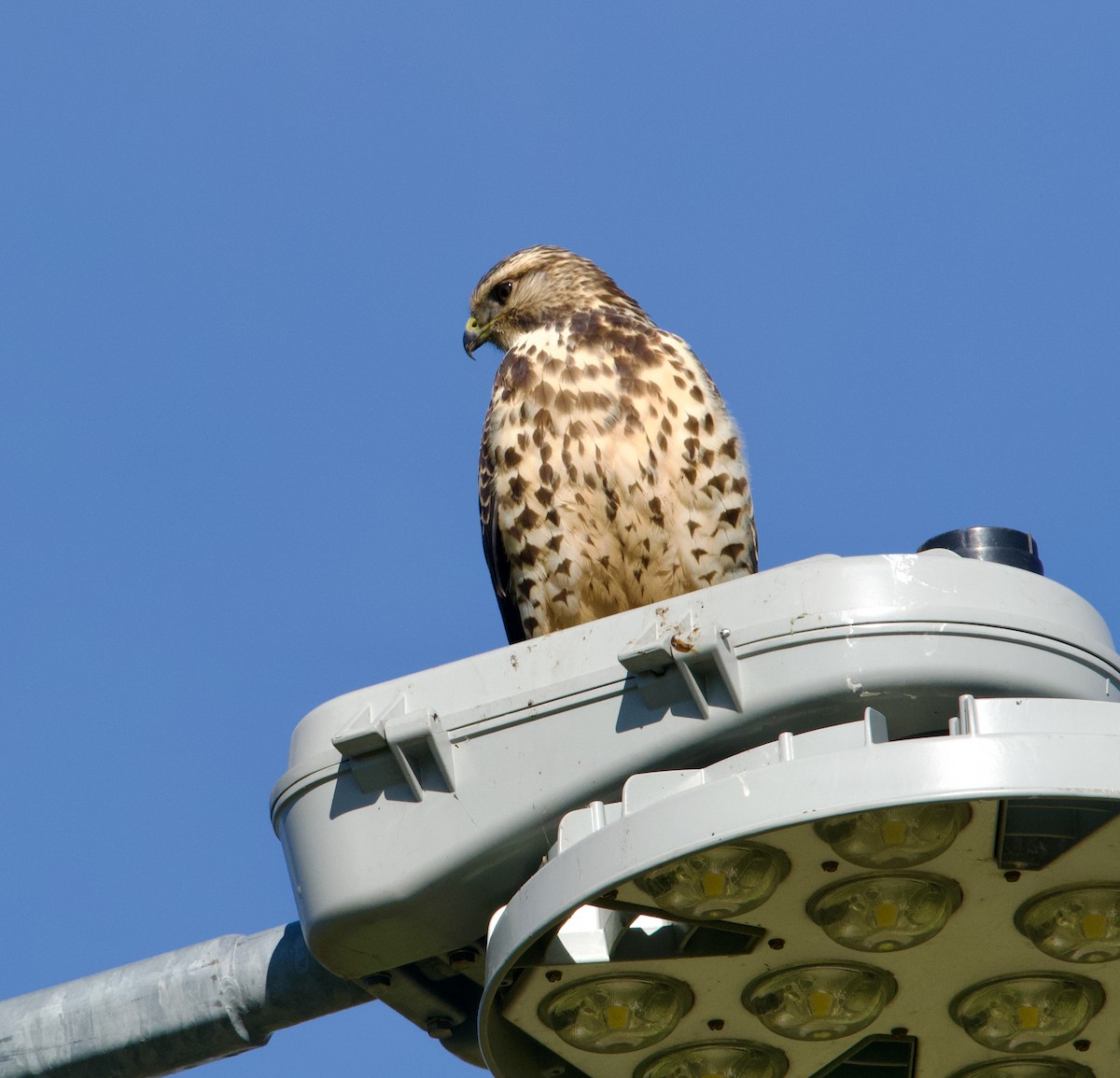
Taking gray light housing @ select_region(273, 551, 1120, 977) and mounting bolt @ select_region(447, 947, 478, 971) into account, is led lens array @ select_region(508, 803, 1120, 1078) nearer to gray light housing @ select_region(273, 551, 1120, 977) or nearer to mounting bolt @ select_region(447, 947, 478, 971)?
gray light housing @ select_region(273, 551, 1120, 977)

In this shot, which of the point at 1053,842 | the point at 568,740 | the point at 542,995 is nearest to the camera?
the point at 1053,842

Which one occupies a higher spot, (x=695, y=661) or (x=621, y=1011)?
(x=695, y=661)

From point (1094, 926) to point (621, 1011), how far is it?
664mm

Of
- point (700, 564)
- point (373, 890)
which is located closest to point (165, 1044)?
point (373, 890)

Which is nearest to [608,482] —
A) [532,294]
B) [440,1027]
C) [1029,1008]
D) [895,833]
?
[532,294]

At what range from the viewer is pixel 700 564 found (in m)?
5.07

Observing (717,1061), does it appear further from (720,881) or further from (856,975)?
(720,881)

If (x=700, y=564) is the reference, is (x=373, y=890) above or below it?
below

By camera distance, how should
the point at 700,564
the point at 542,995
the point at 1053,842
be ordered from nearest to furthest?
the point at 1053,842 → the point at 542,995 → the point at 700,564

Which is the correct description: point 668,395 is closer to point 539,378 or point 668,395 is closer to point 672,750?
point 539,378

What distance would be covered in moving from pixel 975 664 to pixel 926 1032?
543mm

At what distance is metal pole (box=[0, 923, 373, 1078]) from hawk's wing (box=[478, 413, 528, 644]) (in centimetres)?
246

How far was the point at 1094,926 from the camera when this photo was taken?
2.46 metres

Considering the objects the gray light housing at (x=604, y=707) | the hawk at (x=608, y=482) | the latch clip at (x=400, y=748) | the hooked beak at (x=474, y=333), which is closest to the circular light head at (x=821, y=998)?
the gray light housing at (x=604, y=707)
